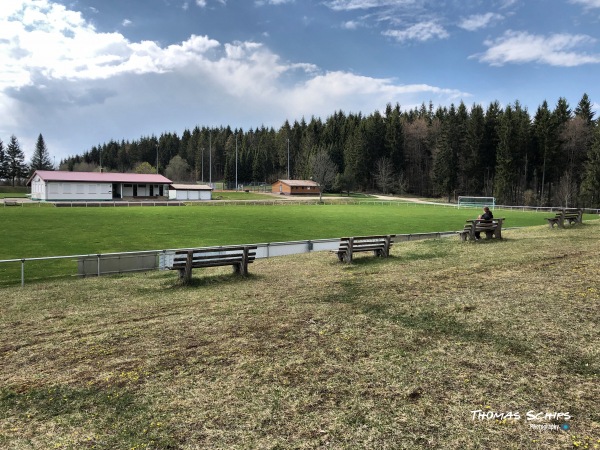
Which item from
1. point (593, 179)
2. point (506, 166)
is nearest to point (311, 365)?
point (593, 179)

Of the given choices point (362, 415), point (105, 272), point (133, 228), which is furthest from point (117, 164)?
point (362, 415)

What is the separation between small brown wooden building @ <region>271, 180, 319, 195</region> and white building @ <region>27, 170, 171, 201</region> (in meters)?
32.0

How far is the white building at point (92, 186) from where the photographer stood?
192 ft

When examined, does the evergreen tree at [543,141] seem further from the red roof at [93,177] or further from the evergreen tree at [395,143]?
the red roof at [93,177]

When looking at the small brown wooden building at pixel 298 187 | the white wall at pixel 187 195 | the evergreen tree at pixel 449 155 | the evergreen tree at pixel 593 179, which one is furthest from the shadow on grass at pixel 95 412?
the small brown wooden building at pixel 298 187

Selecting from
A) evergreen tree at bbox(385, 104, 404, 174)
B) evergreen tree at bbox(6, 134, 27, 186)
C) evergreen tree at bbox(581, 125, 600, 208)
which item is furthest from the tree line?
evergreen tree at bbox(581, 125, 600, 208)

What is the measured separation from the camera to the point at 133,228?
26.4 metres

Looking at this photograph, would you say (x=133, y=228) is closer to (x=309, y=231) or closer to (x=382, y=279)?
(x=309, y=231)

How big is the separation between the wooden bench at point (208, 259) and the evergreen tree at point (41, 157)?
136889 mm

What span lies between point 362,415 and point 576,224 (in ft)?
74.7

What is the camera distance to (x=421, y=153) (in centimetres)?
9925

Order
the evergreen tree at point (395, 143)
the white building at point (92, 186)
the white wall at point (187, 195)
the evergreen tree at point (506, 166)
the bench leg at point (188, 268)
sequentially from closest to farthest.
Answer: the bench leg at point (188, 268), the white building at point (92, 186), the white wall at point (187, 195), the evergreen tree at point (506, 166), the evergreen tree at point (395, 143)

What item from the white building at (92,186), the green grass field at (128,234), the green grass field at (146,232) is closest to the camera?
the green grass field at (128,234)

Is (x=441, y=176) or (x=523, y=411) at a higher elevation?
(x=441, y=176)
